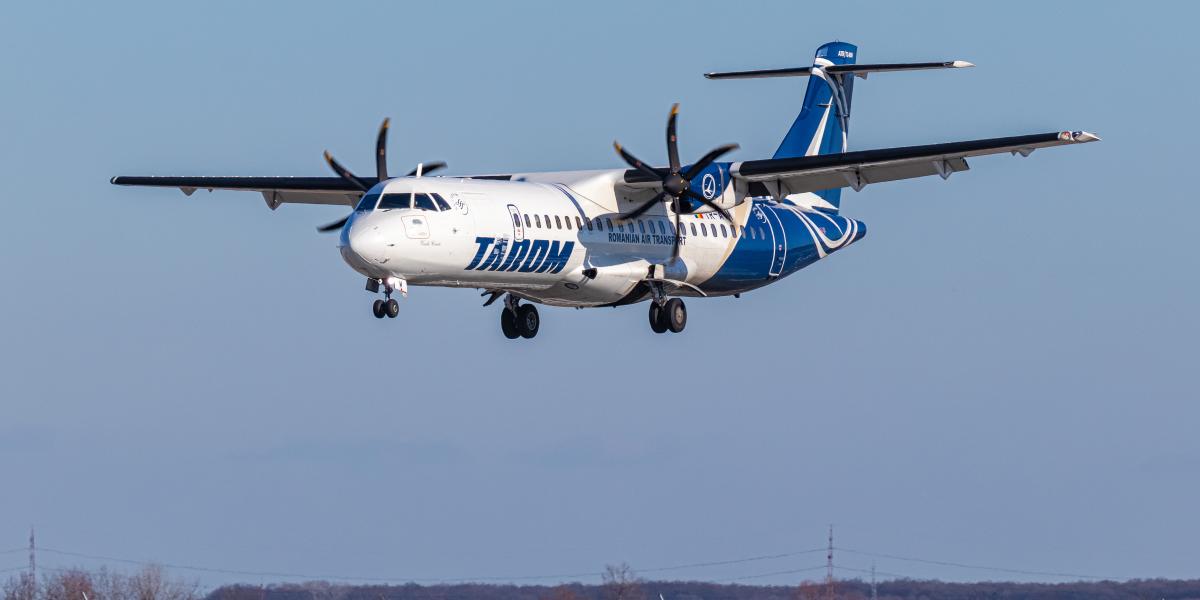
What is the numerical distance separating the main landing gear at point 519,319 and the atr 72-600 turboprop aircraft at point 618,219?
0.02 metres

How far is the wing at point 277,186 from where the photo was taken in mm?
32344

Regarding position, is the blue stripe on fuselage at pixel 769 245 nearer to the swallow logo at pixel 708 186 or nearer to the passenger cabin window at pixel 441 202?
the swallow logo at pixel 708 186

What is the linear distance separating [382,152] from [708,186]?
5526 mm

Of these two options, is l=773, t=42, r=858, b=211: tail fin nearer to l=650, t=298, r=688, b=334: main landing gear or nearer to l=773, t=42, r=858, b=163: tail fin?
l=773, t=42, r=858, b=163: tail fin

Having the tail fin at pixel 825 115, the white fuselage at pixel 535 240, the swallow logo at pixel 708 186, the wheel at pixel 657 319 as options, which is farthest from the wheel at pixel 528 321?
the tail fin at pixel 825 115

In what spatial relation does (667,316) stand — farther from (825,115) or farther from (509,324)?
(825,115)

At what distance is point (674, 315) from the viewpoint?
31.9 meters

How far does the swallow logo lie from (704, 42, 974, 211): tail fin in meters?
4.89

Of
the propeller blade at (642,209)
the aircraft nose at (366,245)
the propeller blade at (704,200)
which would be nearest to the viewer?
the aircraft nose at (366,245)

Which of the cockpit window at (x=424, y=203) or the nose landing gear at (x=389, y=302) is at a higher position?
the cockpit window at (x=424, y=203)

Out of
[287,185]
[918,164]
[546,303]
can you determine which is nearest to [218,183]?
[287,185]

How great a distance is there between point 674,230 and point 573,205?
2.45m

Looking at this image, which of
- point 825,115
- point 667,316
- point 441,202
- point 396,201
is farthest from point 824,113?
point 396,201

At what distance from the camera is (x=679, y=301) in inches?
1261
